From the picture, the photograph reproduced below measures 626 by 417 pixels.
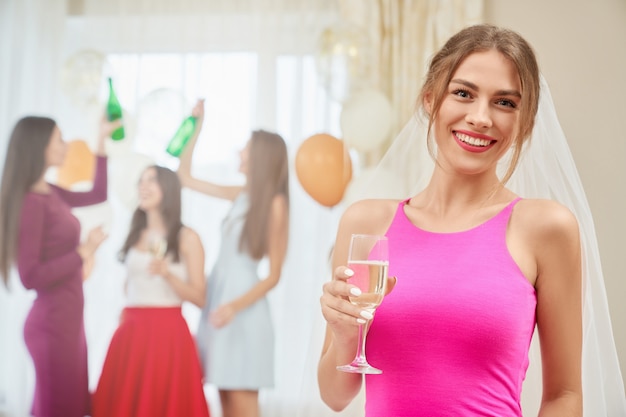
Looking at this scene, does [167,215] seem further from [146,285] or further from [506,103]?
[506,103]

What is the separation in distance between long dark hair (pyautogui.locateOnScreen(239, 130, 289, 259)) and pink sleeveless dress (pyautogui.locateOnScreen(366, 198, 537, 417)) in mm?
2426

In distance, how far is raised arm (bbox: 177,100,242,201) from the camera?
3840mm

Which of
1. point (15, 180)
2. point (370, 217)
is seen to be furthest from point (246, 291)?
point (370, 217)

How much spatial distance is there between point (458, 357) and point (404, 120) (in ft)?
8.60

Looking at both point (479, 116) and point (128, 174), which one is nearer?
point (479, 116)

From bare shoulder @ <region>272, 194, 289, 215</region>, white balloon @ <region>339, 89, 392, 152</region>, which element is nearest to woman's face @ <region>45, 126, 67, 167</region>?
bare shoulder @ <region>272, 194, 289, 215</region>

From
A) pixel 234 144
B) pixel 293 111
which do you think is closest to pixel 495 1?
pixel 293 111

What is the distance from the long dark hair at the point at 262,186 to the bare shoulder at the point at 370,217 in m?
2.29

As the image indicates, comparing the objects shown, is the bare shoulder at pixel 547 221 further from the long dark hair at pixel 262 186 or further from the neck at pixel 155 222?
the neck at pixel 155 222

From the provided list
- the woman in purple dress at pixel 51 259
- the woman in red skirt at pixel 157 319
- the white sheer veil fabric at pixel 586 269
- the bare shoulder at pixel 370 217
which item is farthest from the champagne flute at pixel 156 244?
the bare shoulder at pixel 370 217

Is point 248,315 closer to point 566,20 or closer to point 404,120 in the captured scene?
point 404,120

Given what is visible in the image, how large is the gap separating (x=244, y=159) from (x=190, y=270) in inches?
22.6

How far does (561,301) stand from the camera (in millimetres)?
1285

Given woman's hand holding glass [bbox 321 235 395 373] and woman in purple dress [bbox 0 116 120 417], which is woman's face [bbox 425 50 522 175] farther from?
woman in purple dress [bbox 0 116 120 417]
